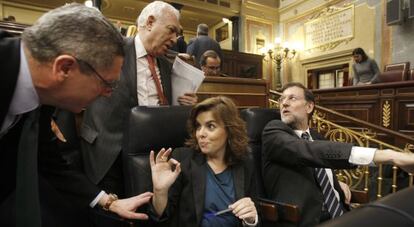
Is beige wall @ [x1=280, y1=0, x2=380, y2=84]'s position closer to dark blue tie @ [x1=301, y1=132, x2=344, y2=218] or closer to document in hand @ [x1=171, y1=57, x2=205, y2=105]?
dark blue tie @ [x1=301, y1=132, x2=344, y2=218]

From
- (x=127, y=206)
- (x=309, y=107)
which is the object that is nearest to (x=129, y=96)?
(x=127, y=206)

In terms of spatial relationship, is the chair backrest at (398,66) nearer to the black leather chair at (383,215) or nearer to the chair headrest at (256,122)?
the chair headrest at (256,122)

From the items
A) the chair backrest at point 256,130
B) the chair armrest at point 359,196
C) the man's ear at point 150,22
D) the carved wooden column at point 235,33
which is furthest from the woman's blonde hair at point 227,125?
the carved wooden column at point 235,33

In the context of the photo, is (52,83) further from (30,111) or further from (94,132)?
(94,132)

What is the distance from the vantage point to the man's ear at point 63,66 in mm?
736

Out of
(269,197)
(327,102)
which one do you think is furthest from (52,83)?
(327,102)

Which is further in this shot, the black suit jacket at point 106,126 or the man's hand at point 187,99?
the man's hand at point 187,99

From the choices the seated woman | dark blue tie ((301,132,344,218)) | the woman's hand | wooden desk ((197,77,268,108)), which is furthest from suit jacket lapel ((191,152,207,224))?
wooden desk ((197,77,268,108))

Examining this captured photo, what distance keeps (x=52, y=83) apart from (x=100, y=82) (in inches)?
4.7

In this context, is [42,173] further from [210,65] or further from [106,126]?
[210,65]

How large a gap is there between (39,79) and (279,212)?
1312mm

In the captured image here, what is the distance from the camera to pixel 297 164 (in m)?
1.67

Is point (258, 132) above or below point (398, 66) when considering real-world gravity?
below

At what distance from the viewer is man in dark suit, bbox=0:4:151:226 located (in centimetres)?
74
